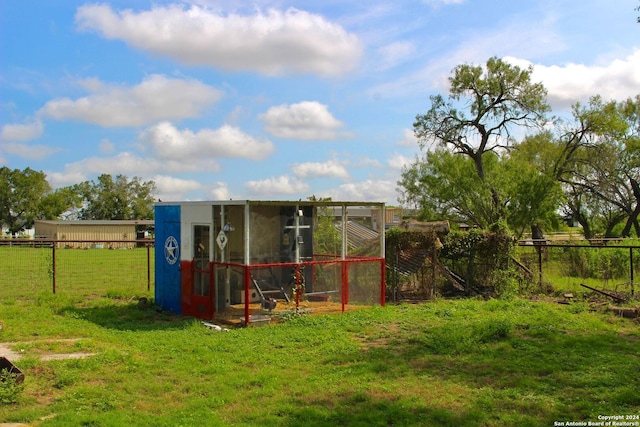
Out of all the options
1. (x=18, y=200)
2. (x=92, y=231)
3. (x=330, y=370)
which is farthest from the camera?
(x=18, y=200)

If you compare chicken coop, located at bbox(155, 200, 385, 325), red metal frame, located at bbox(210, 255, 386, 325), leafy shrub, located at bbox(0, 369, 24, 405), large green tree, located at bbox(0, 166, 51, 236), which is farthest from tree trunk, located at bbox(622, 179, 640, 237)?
large green tree, located at bbox(0, 166, 51, 236)

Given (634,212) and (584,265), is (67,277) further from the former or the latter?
(634,212)

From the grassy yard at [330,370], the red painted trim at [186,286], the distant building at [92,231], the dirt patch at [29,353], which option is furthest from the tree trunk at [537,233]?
the distant building at [92,231]

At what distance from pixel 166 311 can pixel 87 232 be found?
48276 mm

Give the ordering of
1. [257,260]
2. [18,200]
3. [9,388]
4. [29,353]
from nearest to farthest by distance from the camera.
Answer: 1. [9,388]
2. [29,353]
3. [257,260]
4. [18,200]

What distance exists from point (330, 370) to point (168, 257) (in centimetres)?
688

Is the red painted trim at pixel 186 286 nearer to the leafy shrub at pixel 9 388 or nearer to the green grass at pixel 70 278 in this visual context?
the green grass at pixel 70 278

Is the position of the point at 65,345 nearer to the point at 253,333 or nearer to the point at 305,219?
the point at 253,333

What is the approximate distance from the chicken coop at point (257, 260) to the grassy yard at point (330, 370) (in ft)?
3.16

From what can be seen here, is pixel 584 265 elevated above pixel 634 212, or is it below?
below

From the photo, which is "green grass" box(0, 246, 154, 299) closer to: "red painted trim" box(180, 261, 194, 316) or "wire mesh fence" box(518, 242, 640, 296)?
"red painted trim" box(180, 261, 194, 316)

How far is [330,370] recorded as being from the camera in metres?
8.30

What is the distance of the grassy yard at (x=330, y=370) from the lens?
6.41 m

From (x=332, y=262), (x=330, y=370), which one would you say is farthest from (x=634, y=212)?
(x=330, y=370)
